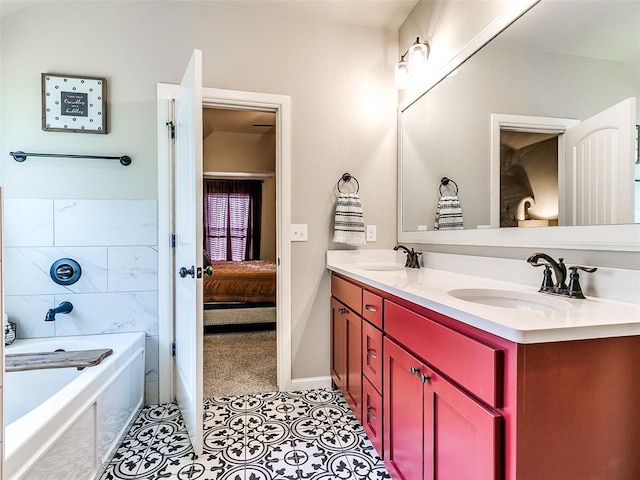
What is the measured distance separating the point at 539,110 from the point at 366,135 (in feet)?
4.04

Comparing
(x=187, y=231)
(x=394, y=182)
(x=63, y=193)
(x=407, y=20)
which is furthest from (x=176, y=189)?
(x=407, y=20)

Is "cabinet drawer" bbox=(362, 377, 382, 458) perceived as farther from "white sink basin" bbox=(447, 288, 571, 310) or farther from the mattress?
the mattress

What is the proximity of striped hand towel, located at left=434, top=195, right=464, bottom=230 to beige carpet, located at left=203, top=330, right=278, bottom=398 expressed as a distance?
1568 mm

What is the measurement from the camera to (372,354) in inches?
63.3

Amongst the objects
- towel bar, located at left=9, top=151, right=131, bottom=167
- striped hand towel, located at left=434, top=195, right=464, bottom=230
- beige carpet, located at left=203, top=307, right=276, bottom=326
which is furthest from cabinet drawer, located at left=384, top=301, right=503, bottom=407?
beige carpet, located at left=203, top=307, right=276, bottom=326

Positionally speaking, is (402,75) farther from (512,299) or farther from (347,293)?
(512,299)

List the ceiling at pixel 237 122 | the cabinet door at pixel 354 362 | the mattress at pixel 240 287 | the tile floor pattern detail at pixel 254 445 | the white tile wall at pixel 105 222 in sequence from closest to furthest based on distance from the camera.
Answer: the tile floor pattern detail at pixel 254 445, the cabinet door at pixel 354 362, the white tile wall at pixel 105 222, the mattress at pixel 240 287, the ceiling at pixel 237 122

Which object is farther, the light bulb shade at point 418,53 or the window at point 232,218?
the window at point 232,218

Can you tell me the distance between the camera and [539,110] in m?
1.35

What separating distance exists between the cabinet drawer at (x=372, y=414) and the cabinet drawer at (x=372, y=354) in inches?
2.0

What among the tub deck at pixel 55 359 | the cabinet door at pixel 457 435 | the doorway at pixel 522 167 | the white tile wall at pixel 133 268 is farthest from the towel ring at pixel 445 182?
the tub deck at pixel 55 359

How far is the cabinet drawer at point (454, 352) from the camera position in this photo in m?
0.83

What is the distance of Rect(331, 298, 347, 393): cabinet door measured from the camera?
2.07 m

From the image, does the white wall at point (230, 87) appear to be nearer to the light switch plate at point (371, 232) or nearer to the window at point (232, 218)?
the light switch plate at point (371, 232)
